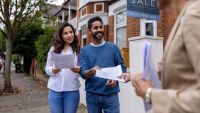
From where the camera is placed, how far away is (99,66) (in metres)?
5.33

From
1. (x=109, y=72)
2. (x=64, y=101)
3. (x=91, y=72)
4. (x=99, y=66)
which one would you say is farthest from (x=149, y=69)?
(x=64, y=101)

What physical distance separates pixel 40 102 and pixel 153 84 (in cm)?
1146

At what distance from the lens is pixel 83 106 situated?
11078 millimetres

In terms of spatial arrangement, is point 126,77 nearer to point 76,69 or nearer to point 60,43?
point 76,69

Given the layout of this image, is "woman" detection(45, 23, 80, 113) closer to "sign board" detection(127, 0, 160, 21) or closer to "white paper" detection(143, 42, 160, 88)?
"sign board" detection(127, 0, 160, 21)

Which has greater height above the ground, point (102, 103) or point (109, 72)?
point (109, 72)

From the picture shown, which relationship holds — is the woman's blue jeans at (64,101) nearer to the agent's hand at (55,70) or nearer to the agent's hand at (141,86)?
the agent's hand at (55,70)

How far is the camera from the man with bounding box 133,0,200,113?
1.84 meters

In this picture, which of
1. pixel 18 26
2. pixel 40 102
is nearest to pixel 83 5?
pixel 18 26

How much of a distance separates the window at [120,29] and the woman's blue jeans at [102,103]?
11.8 m

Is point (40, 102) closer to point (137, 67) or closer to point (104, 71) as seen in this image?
point (137, 67)

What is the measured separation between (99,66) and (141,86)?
3.08 meters

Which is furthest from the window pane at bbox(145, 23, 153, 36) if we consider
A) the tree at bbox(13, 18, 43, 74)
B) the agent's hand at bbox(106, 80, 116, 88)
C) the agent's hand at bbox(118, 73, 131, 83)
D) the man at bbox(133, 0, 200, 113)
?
the tree at bbox(13, 18, 43, 74)

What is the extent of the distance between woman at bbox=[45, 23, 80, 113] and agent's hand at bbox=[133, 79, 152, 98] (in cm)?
332
